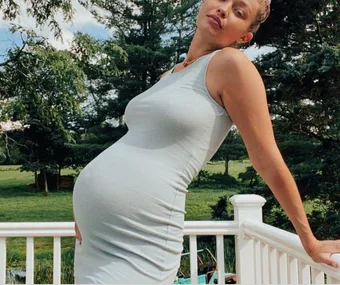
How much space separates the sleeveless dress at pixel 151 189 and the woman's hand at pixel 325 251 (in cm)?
28

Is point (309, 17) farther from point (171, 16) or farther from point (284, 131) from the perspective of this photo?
point (171, 16)

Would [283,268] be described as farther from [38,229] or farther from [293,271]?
[38,229]

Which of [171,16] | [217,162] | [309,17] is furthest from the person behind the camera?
[171,16]

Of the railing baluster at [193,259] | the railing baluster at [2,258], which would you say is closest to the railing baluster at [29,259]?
the railing baluster at [2,258]

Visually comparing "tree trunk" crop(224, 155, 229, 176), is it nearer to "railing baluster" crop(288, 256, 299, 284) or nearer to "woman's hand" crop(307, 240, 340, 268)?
"railing baluster" crop(288, 256, 299, 284)

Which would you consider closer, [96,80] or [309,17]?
[309,17]

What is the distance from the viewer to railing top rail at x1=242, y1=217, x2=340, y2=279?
97 centimetres

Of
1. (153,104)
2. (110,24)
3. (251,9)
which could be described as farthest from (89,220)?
(110,24)

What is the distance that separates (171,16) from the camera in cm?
851

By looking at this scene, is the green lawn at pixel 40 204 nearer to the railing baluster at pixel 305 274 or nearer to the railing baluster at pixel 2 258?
the railing baluster at pixel 2 258

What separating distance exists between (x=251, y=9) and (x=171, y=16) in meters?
7.87

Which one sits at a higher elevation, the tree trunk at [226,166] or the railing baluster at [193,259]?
the tree trunk at [226,166]

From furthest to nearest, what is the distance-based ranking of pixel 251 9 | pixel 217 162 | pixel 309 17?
pixel 217 162 < pixel 309 17 < pixel 251 9

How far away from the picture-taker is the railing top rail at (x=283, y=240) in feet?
3.17
